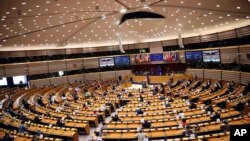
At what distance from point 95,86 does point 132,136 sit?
21703 mm

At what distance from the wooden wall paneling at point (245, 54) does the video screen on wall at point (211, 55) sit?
183 inches

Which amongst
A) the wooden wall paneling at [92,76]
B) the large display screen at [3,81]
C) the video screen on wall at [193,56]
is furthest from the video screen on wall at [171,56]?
the large display screen at [3,81]

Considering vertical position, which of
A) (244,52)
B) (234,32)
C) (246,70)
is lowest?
(246,70)

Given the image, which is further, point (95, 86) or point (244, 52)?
point (95, 86)

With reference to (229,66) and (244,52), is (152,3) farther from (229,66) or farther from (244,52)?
(229,66)

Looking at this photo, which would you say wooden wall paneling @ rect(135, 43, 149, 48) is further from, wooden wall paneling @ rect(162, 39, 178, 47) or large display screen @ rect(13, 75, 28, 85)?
large display screen @ rect(13, 75, 28, 85)

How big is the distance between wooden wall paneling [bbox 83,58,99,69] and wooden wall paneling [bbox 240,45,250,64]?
24.7 meters

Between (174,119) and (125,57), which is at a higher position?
(125,57)

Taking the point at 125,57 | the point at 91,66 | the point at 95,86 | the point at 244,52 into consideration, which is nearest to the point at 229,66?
the point at 244,52

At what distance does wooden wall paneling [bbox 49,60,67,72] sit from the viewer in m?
37.3

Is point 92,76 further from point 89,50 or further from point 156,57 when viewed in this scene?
point 156,57

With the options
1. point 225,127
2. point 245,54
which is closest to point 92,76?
point 245,54

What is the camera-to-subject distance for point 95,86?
109ft

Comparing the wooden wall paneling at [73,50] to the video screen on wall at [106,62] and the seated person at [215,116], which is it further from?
the seated person at [215,116]
